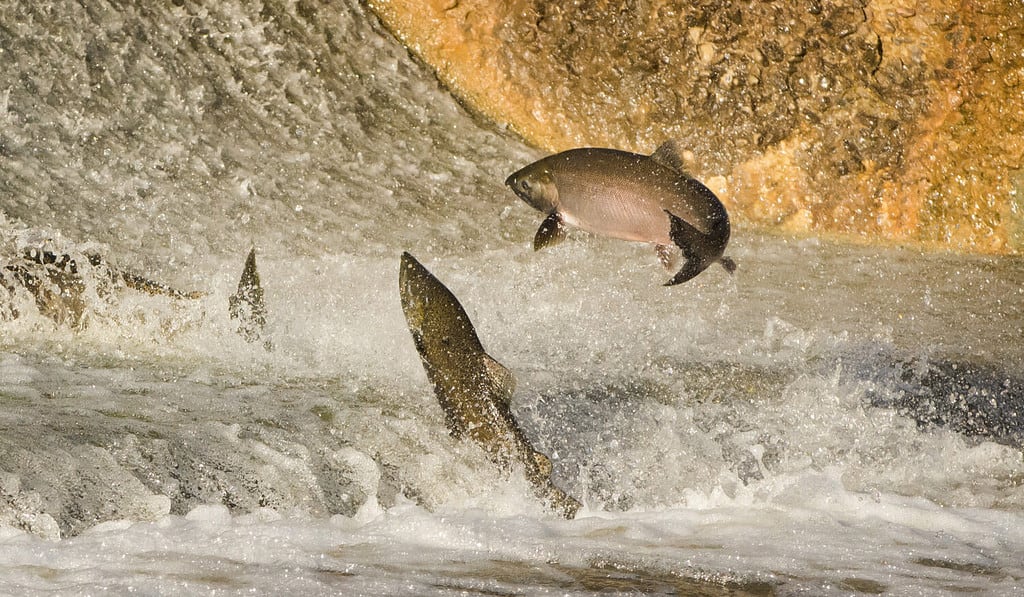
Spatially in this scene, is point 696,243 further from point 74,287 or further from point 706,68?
point 74,287

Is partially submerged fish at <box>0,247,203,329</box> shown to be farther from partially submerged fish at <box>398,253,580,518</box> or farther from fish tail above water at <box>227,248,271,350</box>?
partially submerged fish at <box>398,253,580,518</box>

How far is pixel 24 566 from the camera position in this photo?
2.03 meters

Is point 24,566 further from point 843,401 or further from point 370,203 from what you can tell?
point 370,203

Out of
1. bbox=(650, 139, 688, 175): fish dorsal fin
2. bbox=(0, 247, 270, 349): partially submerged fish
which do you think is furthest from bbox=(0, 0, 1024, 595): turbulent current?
bbox=(650, 139, 688, 175): fish dorsal fin

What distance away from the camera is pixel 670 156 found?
3209mm

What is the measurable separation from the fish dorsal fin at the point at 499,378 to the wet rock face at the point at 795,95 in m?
2.47

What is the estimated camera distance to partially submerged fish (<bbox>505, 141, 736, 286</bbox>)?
315 cm

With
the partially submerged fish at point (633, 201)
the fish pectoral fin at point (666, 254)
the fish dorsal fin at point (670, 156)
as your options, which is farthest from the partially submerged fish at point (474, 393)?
the fish pectoral fin at point (666, 254)

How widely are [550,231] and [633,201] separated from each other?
303mm

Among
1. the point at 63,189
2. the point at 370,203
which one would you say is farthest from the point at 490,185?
the point at 63,189

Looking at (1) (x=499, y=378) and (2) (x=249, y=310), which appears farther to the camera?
(2) (x=249, y=310)

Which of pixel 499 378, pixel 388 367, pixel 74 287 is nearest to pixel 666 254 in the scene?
pixel 388 367

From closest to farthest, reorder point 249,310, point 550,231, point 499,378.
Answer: point 499,378, point 550,231, point 249,310

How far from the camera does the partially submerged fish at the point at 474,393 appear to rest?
2531mm
